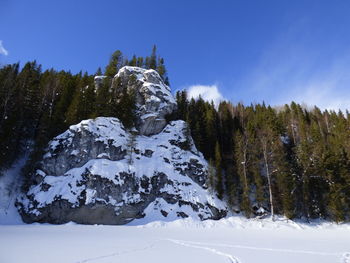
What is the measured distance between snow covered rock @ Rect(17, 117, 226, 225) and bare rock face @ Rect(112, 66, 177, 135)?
4.58 meters

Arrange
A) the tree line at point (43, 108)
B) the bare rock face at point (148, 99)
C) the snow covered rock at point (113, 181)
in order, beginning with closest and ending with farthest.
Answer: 1. the snow covered rock at point (113, 181)
2. the tree line at point (43, 108)
3. the bare rock face at point (148, 99)

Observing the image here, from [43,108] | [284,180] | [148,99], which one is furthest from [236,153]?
[43,108]

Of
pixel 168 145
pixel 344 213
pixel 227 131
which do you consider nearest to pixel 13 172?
pixel 168 145

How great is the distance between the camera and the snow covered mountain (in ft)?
68.9

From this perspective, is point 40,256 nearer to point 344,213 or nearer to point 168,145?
point 168,145

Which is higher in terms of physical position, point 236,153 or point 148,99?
point 148,99

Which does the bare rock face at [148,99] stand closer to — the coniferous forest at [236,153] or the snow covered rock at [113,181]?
the coniferous forest at [236,153]

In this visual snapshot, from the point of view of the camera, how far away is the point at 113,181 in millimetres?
22938

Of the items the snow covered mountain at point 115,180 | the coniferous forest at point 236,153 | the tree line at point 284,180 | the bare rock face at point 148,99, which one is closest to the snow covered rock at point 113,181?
the snow covered mountain at point 115,180

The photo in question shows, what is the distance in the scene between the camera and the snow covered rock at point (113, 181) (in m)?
21.0

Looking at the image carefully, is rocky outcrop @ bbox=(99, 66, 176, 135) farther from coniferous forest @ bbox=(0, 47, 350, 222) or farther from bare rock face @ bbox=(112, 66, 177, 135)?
coniferous forest @ bbox=(0, 47, 350, 222)

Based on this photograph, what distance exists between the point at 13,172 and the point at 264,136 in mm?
32346

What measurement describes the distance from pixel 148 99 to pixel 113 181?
16901 mm

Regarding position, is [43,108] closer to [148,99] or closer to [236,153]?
[148,99]
